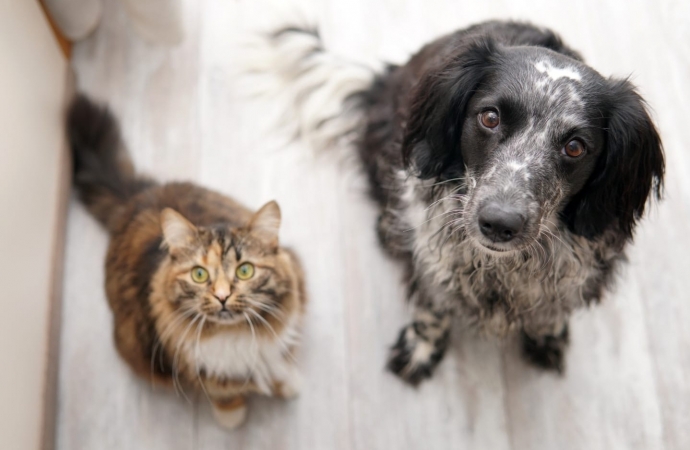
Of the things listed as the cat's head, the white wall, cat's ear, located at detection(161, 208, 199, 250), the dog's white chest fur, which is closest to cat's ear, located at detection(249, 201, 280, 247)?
the cat's head

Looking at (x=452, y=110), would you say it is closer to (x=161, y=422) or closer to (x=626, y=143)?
(x=626, y=143)

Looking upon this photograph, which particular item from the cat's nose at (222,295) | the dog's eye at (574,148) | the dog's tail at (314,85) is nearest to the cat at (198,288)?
the cat's nose at (222,295)

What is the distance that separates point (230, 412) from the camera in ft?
5.84

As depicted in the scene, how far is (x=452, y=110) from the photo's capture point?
143 cm

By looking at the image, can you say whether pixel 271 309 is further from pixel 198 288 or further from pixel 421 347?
pixel 421 347

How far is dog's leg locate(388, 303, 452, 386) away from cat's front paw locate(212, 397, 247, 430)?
17.5 inches

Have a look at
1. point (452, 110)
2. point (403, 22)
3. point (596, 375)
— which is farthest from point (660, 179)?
point (403, 22)

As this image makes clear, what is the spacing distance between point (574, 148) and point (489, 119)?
0.60 ft

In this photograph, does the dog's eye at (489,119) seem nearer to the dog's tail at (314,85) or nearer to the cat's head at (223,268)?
the cat's head at (223,268)

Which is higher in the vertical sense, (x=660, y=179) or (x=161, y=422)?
(x=660, y=179)

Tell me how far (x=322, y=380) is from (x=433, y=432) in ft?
1.15

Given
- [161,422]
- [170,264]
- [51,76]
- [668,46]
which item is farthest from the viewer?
[668,46]

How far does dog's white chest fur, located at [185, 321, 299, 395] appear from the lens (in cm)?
159

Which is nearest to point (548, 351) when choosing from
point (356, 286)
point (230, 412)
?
point (356, 286)
